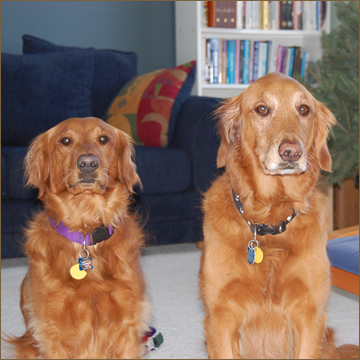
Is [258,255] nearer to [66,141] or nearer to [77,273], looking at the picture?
[77,273]

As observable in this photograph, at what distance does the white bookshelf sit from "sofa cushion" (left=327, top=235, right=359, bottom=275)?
258 cm

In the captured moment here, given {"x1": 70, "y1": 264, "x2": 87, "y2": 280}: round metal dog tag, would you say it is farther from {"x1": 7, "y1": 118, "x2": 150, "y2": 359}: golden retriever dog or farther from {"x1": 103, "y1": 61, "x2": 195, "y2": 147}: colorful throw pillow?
{"x1": 103, "y1": 61, "x2": 195, "y2": 147}: colorful throw pillow

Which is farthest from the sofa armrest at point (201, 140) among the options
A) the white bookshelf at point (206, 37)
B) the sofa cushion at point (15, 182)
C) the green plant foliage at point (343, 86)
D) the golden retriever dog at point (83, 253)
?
the golden retriever dog at point (83, 253)

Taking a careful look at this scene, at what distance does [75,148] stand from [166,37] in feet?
12.0

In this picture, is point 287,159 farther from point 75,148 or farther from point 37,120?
point 37,120

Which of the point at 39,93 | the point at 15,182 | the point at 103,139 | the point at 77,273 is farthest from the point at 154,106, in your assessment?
the point at 77,273

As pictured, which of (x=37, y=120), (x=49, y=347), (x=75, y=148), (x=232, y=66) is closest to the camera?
(x=49, y=347)

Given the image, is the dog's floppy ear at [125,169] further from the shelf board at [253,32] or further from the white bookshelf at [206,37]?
the shelf board at [253,32]

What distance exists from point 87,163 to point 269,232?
614 mm

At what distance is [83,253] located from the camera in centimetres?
187

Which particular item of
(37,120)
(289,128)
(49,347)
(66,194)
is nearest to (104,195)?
(66,194)

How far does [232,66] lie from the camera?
5.04 m

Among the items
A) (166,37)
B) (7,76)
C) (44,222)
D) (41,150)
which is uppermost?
(166,37)

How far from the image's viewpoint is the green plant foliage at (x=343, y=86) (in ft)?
11.9
